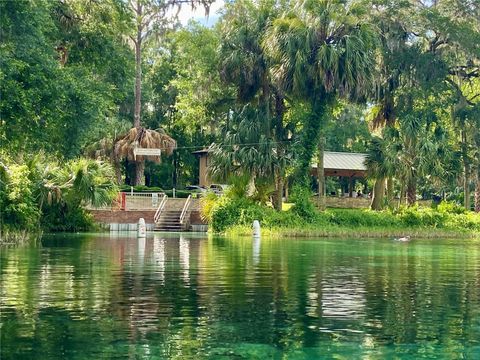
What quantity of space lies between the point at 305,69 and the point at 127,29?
15956 mm

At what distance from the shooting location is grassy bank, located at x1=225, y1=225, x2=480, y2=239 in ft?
150

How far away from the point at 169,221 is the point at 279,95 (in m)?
10.8

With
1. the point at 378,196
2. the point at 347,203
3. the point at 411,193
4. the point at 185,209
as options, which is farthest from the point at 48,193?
the point at 347,203

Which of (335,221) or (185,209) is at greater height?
(185,209)

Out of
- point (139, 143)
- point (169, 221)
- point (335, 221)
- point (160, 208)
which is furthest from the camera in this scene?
point (139, 143)

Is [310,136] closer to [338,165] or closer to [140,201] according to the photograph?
[338,165]

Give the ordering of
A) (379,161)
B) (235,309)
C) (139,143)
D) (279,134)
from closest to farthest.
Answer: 1. (235,309)
2. (379,161)
3. (279,134)
4. (139,143)

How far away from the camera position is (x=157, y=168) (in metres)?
72.1

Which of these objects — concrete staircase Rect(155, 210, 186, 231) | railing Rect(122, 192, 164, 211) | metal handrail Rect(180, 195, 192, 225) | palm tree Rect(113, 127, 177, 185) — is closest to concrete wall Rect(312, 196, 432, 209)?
palm tree Rect(113, 127, 177, 185)

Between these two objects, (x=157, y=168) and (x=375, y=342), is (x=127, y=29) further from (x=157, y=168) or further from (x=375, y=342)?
(x=157, y=168)

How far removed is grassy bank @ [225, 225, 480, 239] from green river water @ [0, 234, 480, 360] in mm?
20440

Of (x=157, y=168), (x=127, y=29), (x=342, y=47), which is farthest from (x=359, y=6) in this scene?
(x=157, y=168)

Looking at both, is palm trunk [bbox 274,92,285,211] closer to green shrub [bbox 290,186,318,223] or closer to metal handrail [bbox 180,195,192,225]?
green shrub [bbox 290,186,318,223]

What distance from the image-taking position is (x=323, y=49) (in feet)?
159
